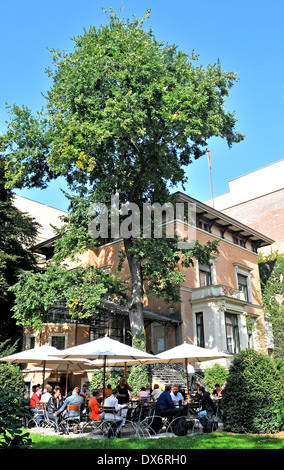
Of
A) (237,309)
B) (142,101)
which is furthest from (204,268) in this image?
(142,101)

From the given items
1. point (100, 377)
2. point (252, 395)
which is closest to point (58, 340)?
point (100, 377)

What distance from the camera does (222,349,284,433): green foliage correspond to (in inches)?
444

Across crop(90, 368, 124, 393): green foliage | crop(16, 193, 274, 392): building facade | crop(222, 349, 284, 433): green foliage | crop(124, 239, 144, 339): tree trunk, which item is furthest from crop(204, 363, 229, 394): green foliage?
crop(222, 349, 284, 433): green foliage

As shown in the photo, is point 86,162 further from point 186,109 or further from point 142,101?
point 186,109

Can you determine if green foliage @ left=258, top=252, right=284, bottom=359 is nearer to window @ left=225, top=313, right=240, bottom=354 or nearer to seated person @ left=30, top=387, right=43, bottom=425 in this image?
window @ left=225, top=313, right=240, bottom=354

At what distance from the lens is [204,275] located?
30000 mm

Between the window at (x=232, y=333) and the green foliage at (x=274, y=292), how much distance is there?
2.41 m

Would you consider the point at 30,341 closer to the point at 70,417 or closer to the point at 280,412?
the point at 70,417

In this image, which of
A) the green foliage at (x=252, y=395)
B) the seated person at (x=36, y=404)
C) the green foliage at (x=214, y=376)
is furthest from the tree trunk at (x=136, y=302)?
the green foliage at (x=252, y=395)

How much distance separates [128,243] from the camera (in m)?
22.8

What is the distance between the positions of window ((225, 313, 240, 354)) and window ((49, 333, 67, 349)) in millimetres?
10919

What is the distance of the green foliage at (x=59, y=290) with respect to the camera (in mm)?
20422

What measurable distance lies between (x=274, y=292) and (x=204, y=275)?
29.7 ft
